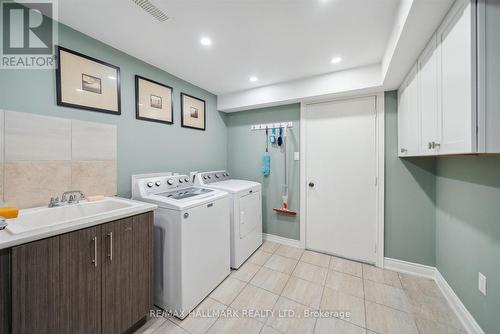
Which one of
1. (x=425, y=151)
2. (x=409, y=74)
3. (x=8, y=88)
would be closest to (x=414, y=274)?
(x=425, y=151)

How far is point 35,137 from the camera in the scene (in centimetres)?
136

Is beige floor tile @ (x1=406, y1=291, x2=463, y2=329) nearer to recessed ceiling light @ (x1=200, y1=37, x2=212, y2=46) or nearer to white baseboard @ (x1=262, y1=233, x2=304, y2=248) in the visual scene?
white baseboard @ (x1=262, y1=233, x2=304, y2=248)

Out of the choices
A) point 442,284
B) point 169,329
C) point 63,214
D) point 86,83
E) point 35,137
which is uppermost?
point 86,83

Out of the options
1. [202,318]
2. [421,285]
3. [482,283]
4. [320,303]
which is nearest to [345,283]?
[320,303]

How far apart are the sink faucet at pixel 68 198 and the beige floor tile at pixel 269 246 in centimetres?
217

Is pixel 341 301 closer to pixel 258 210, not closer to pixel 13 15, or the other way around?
pixel 258 210

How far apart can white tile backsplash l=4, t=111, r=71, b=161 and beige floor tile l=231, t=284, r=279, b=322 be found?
190 centimetres

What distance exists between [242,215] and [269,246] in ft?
2.79

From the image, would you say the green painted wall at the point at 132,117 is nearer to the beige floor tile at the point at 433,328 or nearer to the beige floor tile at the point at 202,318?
the beige floor tile at the point at 202,318

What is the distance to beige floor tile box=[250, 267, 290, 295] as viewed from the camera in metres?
1.87

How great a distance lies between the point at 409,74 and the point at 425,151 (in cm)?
81

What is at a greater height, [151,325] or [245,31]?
[245,31]

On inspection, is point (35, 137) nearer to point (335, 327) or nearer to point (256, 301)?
point (256, 301)

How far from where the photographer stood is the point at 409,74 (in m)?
1.73
